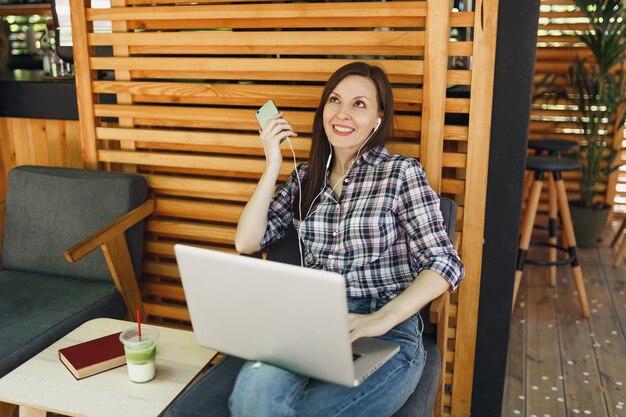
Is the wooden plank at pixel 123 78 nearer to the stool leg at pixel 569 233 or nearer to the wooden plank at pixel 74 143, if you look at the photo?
the wooden plank at pixel 74 143

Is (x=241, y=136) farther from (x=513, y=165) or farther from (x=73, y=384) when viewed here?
(x=73, y=384)

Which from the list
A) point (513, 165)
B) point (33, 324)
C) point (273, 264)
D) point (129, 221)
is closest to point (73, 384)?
point (33, 324)

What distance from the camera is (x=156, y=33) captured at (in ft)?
8.89

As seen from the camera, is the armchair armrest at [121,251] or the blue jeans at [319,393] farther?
the armchair armrest at [121,251]

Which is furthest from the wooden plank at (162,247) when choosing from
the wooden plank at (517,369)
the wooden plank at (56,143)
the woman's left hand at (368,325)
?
the wooden plank at (517,369)

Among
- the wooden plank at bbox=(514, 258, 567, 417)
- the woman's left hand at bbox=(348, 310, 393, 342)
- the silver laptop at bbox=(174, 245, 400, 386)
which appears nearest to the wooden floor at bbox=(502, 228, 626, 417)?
the wooden plank at bbox=(514, 258, 567, 417)

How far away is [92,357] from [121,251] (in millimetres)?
835

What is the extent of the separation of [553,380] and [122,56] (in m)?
2.36

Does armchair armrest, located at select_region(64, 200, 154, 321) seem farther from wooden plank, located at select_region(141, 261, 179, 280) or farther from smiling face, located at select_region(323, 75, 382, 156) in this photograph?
smiling face, located at select_region(323, 75, 382, 156)

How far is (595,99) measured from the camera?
4.43 metres

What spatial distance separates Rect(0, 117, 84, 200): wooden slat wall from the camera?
3.17 meters

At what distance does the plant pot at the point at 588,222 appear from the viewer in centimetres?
468

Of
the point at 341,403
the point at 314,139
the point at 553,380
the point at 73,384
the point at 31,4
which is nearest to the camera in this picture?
the point at 341,403

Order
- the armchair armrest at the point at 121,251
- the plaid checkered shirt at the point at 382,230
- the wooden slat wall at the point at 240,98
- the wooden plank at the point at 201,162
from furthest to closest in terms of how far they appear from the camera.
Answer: the wooden plank at the point at 201,162 < the armchair armrest at the point at 121,251 < the wooden slat wall at the point at 240,98 < the plaid checkered shirt at the point at 382,230
